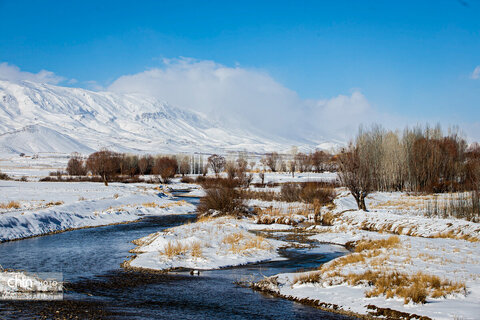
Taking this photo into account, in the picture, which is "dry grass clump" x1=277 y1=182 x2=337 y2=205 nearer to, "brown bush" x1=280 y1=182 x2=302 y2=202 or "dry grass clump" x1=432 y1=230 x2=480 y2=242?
"brown bush" x1=280 y1=182 x2=302 y2=202

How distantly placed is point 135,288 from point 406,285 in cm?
916

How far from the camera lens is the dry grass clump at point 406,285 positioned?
11.3 m

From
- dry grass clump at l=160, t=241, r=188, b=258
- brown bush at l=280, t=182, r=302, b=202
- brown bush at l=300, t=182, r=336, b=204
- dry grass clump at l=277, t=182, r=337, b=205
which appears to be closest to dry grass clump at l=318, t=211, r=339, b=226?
dry grass clump at l=277, t=182, r=337, b=205

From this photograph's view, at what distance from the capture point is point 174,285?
48.4ft

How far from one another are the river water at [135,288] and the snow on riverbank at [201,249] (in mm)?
882

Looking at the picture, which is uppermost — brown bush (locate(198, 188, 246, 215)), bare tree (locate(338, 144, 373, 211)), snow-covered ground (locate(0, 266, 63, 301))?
bare tree (locate(338, 144, 373, 211))

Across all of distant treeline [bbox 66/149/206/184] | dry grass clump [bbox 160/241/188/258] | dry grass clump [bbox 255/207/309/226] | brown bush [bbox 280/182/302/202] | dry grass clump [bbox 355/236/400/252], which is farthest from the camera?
distant treeline [bbox 66/149/206/184]

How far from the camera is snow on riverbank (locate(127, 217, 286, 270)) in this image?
18.2 m

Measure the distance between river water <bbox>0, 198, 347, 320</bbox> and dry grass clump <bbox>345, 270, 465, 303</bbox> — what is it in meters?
1.95

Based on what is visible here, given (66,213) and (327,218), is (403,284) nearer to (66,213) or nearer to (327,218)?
(327,218)

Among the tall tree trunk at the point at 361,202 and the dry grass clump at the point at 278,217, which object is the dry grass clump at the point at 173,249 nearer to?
the dry grass clump at the point at 278,217

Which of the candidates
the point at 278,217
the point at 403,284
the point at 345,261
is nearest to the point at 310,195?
the point at 278,217

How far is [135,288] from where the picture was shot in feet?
46.6

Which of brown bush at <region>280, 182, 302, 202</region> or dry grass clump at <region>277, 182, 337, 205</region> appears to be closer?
dry grass clump at <region>277, 182, 337, 205</region>
